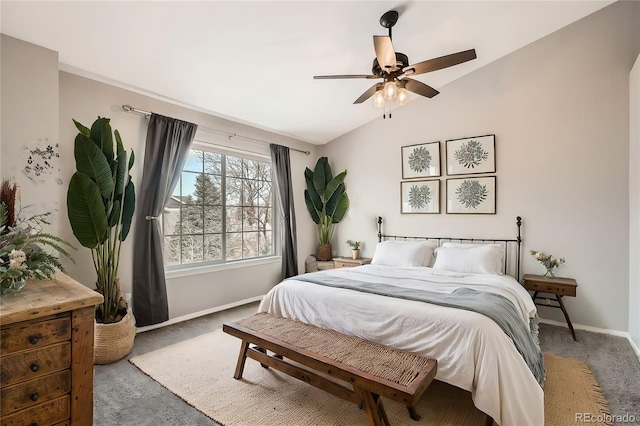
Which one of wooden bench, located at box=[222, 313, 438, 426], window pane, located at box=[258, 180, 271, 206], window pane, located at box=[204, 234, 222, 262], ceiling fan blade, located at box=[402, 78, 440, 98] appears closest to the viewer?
wooden bench, located at box=[222, 313, 438, 426]

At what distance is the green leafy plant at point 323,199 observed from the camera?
5.07m

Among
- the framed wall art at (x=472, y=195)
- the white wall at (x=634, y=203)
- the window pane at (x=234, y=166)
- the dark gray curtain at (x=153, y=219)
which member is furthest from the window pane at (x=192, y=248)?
the white wall at (x=634, y=203)

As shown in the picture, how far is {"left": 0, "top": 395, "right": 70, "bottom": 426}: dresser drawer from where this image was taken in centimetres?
110


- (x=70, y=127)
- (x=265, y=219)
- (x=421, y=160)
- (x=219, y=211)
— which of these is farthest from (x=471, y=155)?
(x=70, y=127)

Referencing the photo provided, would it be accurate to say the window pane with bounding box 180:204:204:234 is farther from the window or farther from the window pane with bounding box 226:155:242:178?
the window pane with bounding box 226:155:242:178

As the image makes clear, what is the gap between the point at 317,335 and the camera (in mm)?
2197

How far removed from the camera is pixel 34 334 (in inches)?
44.5

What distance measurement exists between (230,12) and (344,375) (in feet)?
8.83

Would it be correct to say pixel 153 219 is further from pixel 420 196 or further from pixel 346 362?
pixel 420 196

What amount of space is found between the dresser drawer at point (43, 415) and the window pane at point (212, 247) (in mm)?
2747

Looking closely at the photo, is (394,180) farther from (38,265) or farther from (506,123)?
(38,265)

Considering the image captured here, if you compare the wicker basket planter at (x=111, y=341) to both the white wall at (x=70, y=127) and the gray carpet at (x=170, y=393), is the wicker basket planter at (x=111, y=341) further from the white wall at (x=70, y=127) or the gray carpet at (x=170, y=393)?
the white wall at (x=70, y=127)

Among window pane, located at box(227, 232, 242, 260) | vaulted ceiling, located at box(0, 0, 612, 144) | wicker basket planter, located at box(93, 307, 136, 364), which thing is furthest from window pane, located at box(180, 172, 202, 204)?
wicker basket planter, located at box(93, 307, 136, 364)

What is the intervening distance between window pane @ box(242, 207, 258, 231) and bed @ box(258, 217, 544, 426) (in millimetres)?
1758
